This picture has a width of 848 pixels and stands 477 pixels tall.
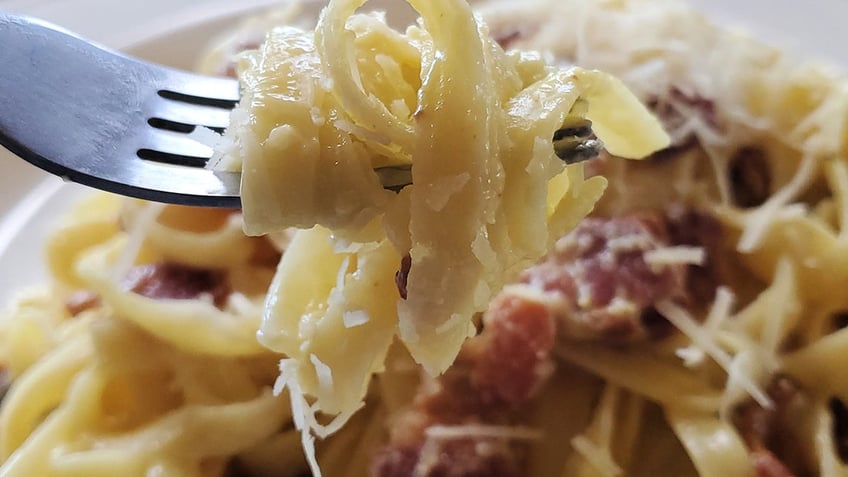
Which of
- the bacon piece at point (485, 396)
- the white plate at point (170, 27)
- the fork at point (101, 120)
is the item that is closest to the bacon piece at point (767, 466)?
the bacon piece at point (485, 396)

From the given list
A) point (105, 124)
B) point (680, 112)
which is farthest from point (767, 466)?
point (105, 124)

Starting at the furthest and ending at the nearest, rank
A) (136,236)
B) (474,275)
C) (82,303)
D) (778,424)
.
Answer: (82,303), (136,236), (778,424), (474,275)

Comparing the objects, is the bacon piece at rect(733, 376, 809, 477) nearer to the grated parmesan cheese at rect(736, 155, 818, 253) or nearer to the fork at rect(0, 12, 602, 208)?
the grated parmesan cheese at rect(736, 155, 818, 253)

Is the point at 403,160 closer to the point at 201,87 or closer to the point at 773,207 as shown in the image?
the point at 201,87

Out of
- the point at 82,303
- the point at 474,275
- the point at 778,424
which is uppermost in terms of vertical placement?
the point at 474,275

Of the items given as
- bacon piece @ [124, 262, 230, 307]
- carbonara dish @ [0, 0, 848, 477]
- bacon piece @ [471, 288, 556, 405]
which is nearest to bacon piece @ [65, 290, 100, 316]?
carbonara dish @ [0, 0, 848, 477]

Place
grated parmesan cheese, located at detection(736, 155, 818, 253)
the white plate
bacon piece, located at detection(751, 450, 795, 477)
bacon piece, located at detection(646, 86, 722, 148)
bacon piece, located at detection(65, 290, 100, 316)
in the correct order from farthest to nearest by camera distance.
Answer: the white plate < bacon piece, located at detection(65, 290, 100, 316) < bacon piece, located at detection(646, 86, 722, 148) < grated parmesan cheese, located at detection(736, 155, 818, 253) < bacon piece, located at detection(751, 450, 795, 477)
